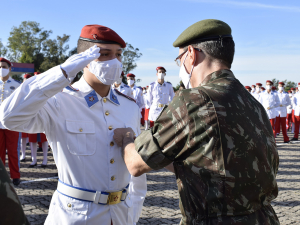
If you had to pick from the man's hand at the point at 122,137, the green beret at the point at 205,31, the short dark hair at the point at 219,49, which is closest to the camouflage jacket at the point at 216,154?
the short dark hair at the point at 219,49

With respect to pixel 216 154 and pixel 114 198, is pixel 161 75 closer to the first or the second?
pixel 114 198

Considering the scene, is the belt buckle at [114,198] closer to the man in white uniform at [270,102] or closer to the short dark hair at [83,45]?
the short dark hair at [83,45]

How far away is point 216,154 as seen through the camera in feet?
4.89

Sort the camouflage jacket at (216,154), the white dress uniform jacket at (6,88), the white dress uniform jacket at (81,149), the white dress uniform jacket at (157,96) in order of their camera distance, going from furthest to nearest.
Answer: the white dress uniform jacket at (157,96) < the white dress uniform jacket at (6,88) < the white dress uniform jacket at (81,149) < the camouflage jacket at (216,154)

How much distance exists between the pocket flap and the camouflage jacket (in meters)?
0.59

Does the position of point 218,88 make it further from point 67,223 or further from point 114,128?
Result: point 67,223

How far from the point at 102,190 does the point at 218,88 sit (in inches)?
42.3

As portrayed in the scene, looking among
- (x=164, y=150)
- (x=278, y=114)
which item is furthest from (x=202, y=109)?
(x=278, y=114)

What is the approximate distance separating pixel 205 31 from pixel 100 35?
820 millimetres

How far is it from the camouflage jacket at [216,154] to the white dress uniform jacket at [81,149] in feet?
1.78

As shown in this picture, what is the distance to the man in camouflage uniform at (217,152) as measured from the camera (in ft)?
4.89

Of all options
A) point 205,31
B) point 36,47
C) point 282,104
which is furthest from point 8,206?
point 36,47

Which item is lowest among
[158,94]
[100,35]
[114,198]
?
[114,198]

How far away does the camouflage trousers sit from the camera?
1491 millimetres
